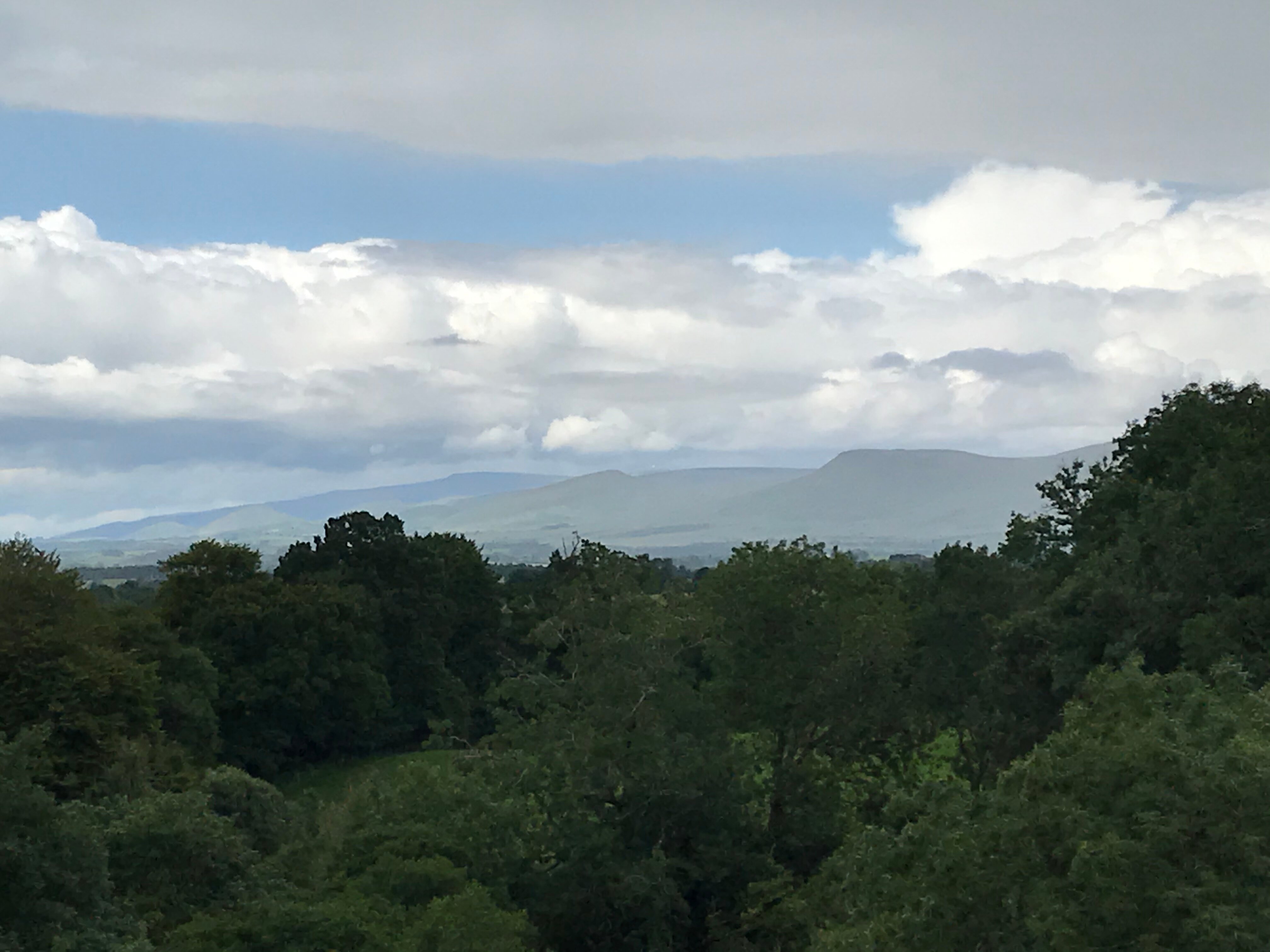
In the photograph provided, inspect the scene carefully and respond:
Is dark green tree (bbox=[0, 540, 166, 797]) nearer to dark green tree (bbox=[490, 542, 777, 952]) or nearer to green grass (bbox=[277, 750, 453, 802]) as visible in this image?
dark green tree (bbox=[490, 542, 777, 952])

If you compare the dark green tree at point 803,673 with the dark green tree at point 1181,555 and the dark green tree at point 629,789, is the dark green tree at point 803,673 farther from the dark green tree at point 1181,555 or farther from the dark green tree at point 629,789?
the dark green tree at point 1181,555

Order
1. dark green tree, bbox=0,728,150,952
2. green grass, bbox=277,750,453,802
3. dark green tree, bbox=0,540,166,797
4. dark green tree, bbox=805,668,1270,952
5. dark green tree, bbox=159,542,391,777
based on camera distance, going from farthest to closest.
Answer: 1. green grass, bbox=277,750,453,802
2. dark green tree, bbox=159,542,391,777
3. dark green tree, bbox=0,540,166,797
4. dark green tree, bbox=0,728,150,952
5. dark green tree, bbox=805,668,1270,952

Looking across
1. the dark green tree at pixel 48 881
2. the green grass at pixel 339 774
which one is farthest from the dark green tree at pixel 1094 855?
the green grass at pixel 339 774

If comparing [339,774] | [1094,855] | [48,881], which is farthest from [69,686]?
[1094,855]

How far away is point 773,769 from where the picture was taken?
113 feet

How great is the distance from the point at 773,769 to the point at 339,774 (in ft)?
117

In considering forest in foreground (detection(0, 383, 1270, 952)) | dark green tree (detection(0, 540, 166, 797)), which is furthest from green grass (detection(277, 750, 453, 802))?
dark green tree (detection(0, 540, 166, 797))

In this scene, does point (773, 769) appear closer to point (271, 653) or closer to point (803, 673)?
point (803, 673)

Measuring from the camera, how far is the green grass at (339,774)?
5916 cm

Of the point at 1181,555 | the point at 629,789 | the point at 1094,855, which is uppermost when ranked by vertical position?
the point at 1181,555

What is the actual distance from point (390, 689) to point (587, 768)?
41.6 m

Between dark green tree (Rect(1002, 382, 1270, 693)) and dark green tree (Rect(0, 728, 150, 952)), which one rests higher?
dark green tree (Rect(1002, 382, 1270, 693))

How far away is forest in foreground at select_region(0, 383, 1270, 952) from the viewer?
14.8 meters

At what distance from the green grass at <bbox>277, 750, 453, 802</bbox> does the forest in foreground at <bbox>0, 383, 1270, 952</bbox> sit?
7.13 metres
